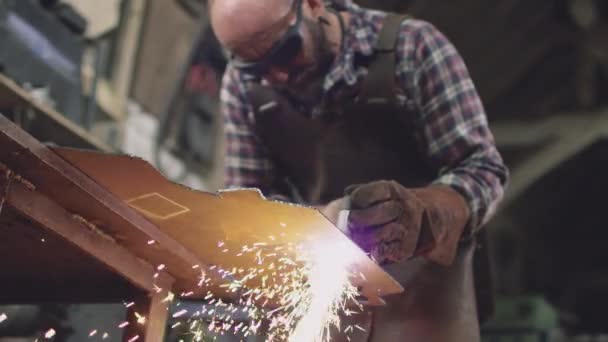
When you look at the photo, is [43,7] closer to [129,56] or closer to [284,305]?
[129,56]

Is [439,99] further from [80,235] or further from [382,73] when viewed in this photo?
[80,235]

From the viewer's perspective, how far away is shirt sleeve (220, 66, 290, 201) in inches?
89.6

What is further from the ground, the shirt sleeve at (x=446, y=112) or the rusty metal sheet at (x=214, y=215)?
the shirt sleeve at (x=446, y=112)

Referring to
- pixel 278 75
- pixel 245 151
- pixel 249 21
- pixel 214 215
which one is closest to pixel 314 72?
pixel 278 75

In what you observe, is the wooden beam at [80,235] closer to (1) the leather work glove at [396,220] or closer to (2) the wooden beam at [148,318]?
(2) the wooden beam at [148,318]

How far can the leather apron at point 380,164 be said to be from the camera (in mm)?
1840

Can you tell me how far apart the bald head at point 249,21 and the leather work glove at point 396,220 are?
1.47 feet

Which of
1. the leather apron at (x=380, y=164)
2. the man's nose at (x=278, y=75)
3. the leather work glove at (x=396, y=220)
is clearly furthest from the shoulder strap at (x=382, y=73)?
the leather work glove at (x=396, y=220)

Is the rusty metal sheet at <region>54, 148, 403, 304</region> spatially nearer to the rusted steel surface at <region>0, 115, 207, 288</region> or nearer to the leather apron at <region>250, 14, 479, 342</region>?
the rusted steel surface at <region>0, 115, 207, 288</region>

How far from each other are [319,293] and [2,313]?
0.79 m

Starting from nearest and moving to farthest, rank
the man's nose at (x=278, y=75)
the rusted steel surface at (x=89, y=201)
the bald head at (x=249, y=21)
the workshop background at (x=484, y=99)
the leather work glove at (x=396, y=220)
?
the rusted steel surface at (x=89, y=201) < the leather work glove at (x=396, y=220) < the bald head at (x=249, y=21) < the man's nose at (x=278, y=75) < the workshop background at (x=484, y=99)

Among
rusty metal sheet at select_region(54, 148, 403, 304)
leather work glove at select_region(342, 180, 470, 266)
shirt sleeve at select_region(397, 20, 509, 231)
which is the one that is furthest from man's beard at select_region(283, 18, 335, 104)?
rusty metal sheet at select_region(54, 148, 403, 304)

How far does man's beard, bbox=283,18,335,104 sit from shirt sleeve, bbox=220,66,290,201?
0.82 ft

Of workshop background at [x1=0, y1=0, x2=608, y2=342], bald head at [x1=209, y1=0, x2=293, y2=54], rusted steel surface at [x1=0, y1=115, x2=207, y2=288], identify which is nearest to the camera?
rusted steel surface at [x1=0, y1=115, x2=207, y2=288]
